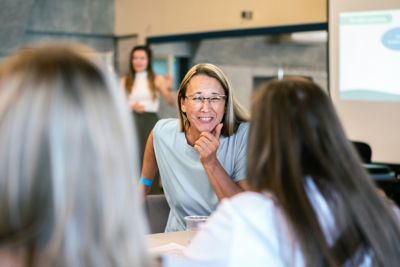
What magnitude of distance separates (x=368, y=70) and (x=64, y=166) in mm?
5183

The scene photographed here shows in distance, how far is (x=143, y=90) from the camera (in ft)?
22.4

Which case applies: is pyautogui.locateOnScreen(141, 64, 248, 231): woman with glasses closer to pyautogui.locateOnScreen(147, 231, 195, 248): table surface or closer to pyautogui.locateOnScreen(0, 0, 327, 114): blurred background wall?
pyautogui.locateOnScreen(147, 231, 195, 248): table surface

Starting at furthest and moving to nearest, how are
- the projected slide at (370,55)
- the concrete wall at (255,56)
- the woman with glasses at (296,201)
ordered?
the concrete wall at (255,56), the projected slide at (370,55), the woman with glasses at (296,201)

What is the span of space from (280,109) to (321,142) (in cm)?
11

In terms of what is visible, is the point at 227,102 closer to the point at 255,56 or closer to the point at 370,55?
the point at 370,55

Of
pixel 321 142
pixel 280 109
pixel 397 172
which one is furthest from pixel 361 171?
pixel 397 172

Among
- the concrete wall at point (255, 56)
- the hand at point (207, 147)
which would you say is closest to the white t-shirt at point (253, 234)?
the hand at point (207, 147)

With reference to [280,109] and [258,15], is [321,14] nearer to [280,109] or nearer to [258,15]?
[258,15]

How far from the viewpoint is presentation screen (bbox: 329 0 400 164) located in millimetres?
5680

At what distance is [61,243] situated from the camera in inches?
36.4

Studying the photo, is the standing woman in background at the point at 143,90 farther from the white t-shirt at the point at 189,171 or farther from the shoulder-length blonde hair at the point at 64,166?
the shoulder-length blonde hair at the point at 64,166

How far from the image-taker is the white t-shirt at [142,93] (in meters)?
6.83

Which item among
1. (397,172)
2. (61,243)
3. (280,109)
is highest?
(280,109)

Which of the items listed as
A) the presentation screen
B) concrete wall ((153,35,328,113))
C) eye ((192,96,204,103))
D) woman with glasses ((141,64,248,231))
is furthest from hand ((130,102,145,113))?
eye ((192,96,204,103))
